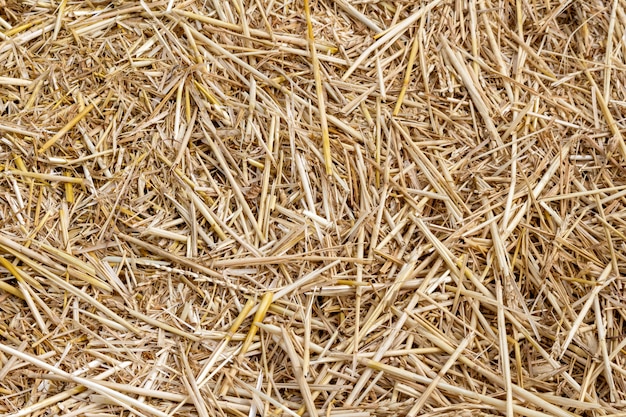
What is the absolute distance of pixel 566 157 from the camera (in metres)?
1.61

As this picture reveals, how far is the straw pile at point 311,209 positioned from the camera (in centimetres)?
139

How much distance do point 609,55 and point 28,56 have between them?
154 cm

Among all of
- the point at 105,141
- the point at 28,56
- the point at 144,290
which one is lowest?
the point at 144,290

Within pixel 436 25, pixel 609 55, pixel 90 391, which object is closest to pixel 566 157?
pixel 609 55

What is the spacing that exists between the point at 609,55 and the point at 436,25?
1.56 feet

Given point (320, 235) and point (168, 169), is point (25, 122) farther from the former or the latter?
point (320, 235)

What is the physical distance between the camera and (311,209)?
4.94ft

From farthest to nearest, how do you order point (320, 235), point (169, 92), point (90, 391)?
point (169, 92) → point (320, 235) → point (90, 391)

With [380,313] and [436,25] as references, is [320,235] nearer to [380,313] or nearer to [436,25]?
[380,313]

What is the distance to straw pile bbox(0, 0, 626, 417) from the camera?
139 centimetres

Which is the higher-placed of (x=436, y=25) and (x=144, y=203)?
(x=436, y=25)

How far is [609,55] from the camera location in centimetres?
171

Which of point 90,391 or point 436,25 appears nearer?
point 90,391

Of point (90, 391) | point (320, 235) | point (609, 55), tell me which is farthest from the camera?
point (609, 55)
